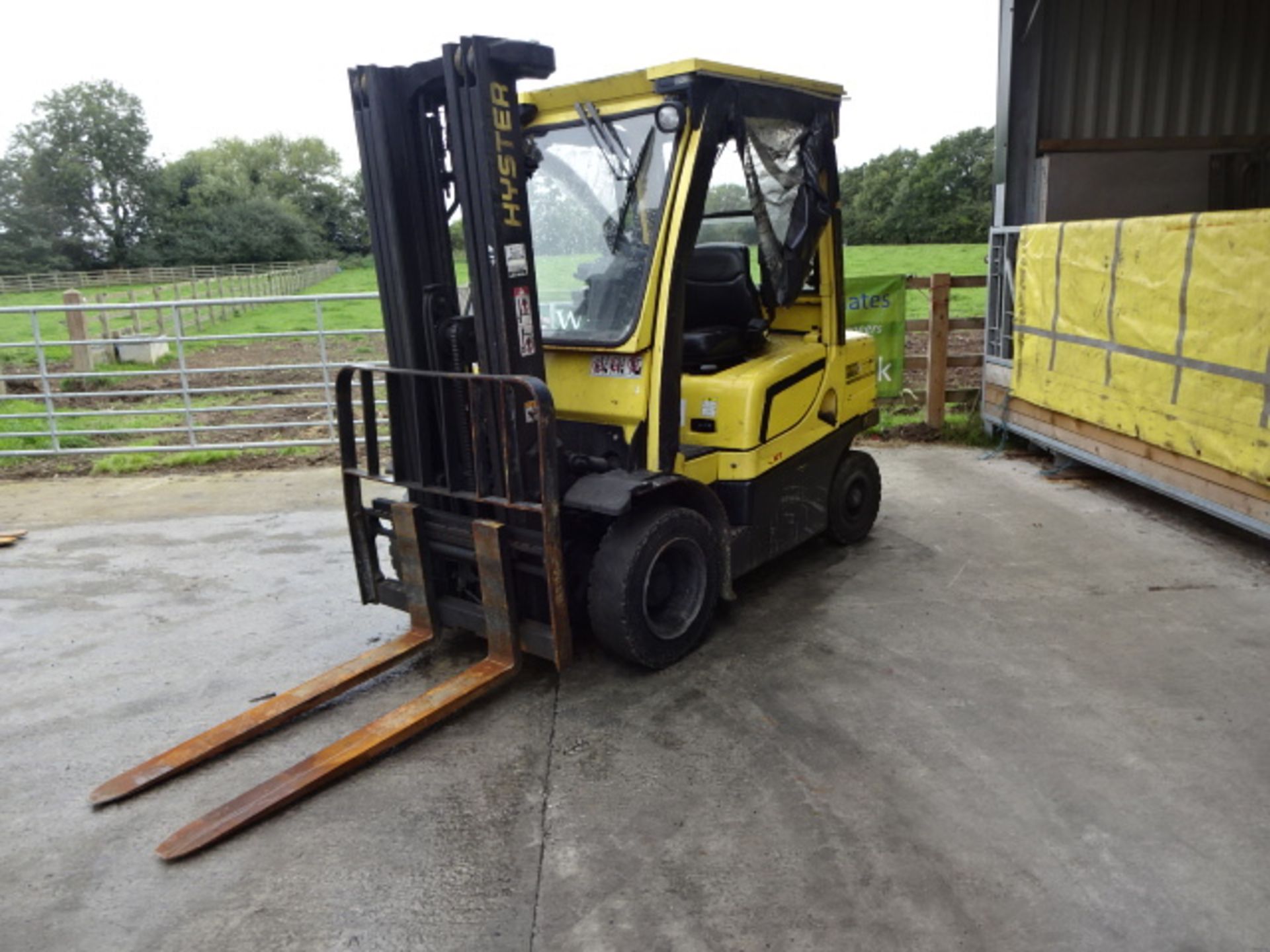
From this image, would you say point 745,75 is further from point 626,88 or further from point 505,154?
point 505,154

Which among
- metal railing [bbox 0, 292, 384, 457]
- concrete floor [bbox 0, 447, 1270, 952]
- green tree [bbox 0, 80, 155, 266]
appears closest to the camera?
concrete floor [bbox 0, 447, 1270, 952]

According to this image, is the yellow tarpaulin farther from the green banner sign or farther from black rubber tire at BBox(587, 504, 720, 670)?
black rubber tire at BBox(587, 504, 720, 670)

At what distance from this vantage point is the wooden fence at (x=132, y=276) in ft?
167

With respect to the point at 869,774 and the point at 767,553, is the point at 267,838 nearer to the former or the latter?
the point at 869,774

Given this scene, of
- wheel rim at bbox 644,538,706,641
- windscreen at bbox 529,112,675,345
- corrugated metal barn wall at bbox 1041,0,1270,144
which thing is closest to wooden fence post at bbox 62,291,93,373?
windscreen at bbox 529,112,675,345

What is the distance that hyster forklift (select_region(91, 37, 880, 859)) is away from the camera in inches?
158

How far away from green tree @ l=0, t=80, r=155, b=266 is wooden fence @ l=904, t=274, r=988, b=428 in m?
63.8

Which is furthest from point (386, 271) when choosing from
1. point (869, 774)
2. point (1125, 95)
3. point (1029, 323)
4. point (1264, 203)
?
point (1264, 203)

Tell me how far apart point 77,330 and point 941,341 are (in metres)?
11.6

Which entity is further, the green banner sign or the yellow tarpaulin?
the green banner sign

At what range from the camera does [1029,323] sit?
27.7 feet

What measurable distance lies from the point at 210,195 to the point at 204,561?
223ft

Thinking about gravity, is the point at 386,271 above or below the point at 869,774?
above

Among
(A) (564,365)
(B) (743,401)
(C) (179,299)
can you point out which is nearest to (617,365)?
(A) (564,365)
